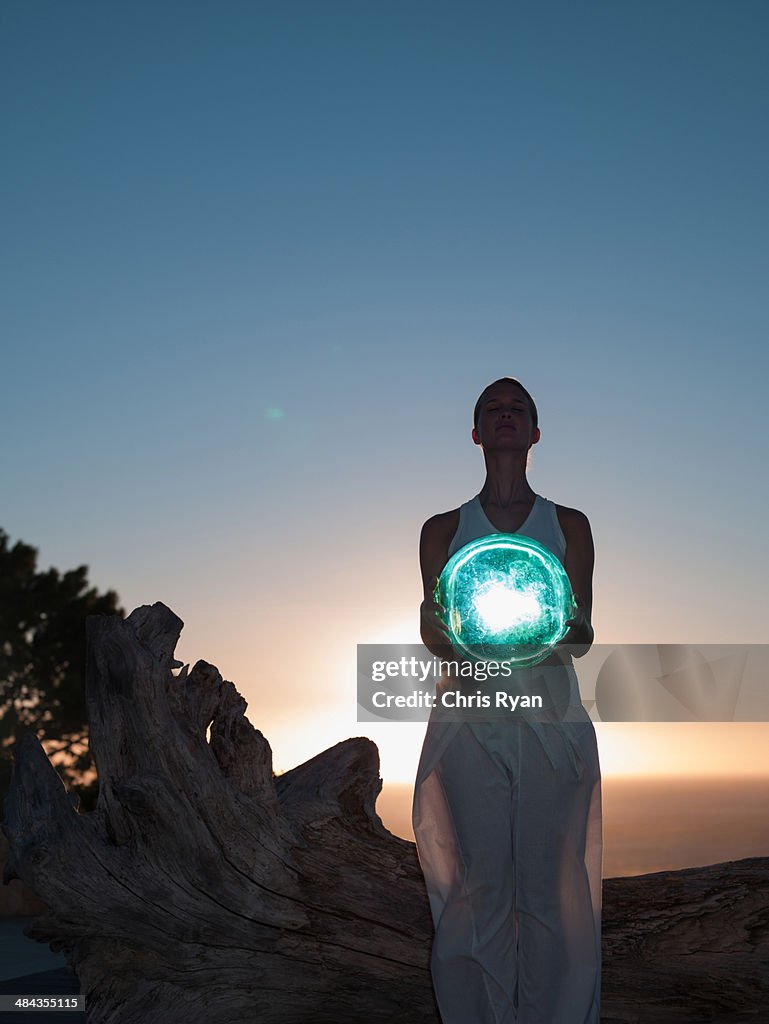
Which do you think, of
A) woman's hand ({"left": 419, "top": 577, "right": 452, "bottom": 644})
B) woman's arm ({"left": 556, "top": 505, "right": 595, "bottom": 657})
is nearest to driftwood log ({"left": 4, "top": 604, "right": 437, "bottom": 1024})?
woman's hand ({"left": 419, "top": 577, "right": 452, "bottom": 644})

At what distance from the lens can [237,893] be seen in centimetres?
490

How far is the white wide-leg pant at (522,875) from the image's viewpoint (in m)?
4.00

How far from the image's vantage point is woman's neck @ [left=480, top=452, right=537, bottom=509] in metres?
4.33

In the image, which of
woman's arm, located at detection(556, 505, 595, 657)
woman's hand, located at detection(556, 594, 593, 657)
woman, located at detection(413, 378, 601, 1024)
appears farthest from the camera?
woman's arm, located at detection(556, 505, 595, 657)

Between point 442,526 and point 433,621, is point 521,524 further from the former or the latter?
point 433,621

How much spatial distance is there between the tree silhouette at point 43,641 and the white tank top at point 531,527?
21301mm

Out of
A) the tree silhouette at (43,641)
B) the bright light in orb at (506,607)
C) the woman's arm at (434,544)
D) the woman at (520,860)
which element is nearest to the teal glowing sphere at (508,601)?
the bright light in orb at (506,607)

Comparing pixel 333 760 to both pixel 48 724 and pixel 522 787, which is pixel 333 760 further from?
pixel 48 724

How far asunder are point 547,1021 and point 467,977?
1.17 feet

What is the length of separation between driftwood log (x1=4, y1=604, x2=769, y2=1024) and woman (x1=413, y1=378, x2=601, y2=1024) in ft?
3.37

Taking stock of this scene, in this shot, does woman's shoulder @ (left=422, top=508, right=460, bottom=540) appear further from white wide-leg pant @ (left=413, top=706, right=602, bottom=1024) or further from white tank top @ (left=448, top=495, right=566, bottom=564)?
white wide-leg pant @ (left=413, top=706, right=602, bottom=1024)

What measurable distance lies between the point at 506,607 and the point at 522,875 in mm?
1260

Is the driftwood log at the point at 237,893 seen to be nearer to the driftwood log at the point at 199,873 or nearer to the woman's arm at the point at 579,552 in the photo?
the driftwood log at the point at 199,873

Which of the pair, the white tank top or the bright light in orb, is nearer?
the bright light in orb
